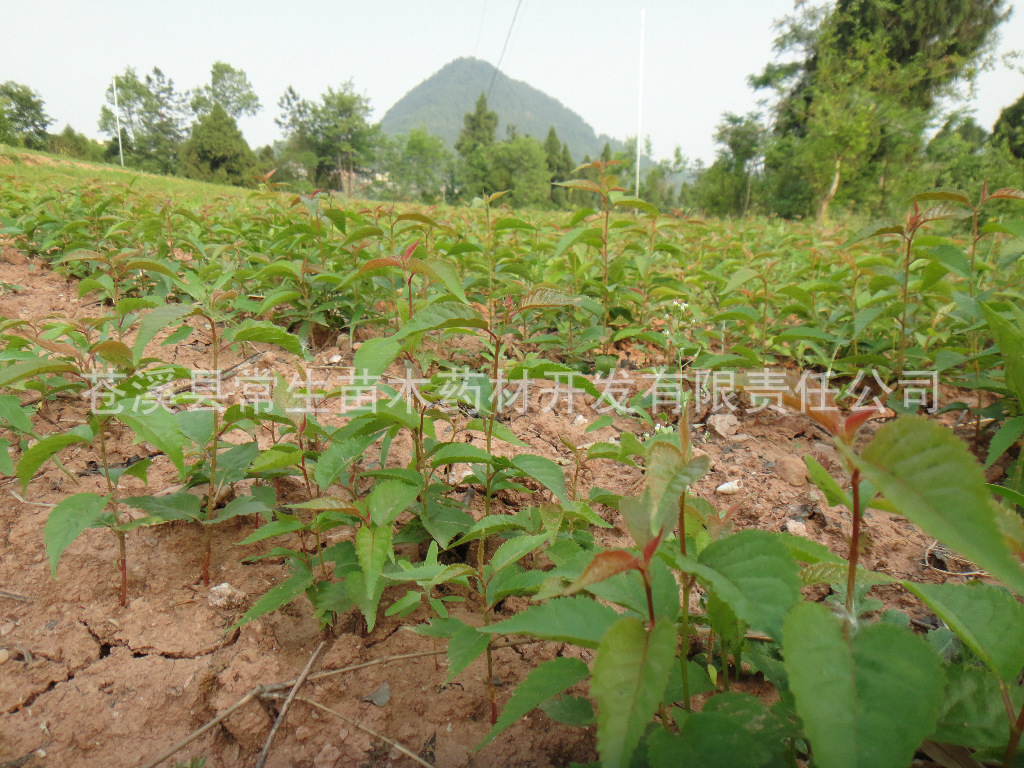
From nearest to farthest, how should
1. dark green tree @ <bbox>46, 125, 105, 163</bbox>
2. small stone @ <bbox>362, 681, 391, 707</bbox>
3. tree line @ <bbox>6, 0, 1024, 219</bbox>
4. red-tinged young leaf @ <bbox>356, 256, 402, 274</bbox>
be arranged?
1. small stone @ <bbox>362, 681, 391, 707</bbox>
2. red-tinged young leaf @ <bbox>356, 256, 402, 274</bbox>
3. tree line @ <bbox>6, 0, 1024, 219</bbox>
4. dark green tree @ <bbox>46, 125, 105, 163</bbox>

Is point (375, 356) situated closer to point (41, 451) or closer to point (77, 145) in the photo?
point (41, 451)

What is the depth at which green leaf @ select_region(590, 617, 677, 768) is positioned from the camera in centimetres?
55

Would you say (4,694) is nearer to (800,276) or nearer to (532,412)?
(532,412)

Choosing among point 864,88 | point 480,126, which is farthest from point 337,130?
point 864,88

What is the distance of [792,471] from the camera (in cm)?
190

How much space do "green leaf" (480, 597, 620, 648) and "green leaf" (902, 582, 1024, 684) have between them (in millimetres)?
408

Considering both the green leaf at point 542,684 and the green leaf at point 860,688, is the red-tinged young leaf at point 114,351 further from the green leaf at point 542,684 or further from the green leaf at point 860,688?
the green leaf at point 860,688

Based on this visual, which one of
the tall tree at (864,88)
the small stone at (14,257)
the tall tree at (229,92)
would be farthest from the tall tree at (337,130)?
the small stone at (14,257)

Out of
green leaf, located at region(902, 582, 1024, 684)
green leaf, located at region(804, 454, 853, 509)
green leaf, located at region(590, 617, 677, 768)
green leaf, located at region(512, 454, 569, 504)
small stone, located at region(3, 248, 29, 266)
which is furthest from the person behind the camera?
small stone, located at region(3, 248, 29, 266)

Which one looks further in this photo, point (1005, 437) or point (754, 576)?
point (1005, 437)

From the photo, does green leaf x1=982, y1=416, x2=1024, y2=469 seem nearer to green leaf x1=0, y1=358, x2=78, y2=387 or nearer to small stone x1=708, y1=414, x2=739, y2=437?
small stone x1=708, y1=414, x2=739, y2=437

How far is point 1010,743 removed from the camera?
26.2 inches

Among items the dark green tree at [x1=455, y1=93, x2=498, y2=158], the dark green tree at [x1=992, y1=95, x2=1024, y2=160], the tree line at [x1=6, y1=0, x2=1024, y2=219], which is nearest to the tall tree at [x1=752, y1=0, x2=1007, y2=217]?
the tree line at [x1=6, y1=0, x2=1024, y2=219]

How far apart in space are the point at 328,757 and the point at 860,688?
34.5 inches
